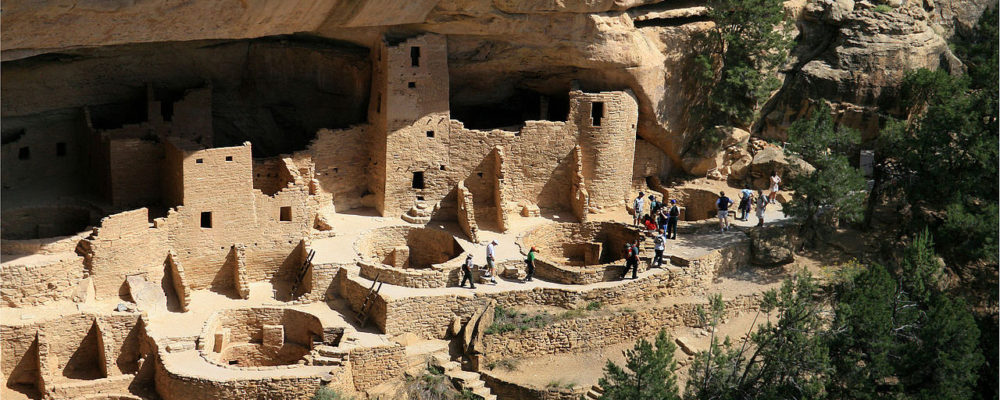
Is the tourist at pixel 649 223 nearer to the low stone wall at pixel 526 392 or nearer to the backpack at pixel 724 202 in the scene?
the backpack at pixel 724 202

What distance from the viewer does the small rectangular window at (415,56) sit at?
3812 cm

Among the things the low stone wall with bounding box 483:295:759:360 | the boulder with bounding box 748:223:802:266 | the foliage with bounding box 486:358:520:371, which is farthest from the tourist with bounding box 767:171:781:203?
the foliage with bounding box 486:358:520:371

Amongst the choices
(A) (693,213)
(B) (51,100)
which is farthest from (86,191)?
(A) (693,213)

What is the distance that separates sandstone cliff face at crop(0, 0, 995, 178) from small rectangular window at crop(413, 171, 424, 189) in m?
2.59

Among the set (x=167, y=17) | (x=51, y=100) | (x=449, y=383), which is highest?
(x=167, y=17)

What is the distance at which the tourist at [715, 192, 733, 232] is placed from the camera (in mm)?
38844

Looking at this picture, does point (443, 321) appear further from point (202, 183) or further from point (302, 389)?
point (202, 183)

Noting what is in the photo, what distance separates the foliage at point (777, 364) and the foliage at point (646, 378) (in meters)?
0.94

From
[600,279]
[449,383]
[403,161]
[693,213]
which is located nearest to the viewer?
[449,383]

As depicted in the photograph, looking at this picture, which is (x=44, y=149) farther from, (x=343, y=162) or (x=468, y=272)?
(x=468, y=272)

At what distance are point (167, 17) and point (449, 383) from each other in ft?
32.8

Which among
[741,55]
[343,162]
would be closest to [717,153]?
[741,55]

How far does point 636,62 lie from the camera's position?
3947cm

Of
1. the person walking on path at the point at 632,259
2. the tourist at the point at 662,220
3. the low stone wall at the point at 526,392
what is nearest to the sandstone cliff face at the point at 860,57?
the tourist at the point at 662,220
